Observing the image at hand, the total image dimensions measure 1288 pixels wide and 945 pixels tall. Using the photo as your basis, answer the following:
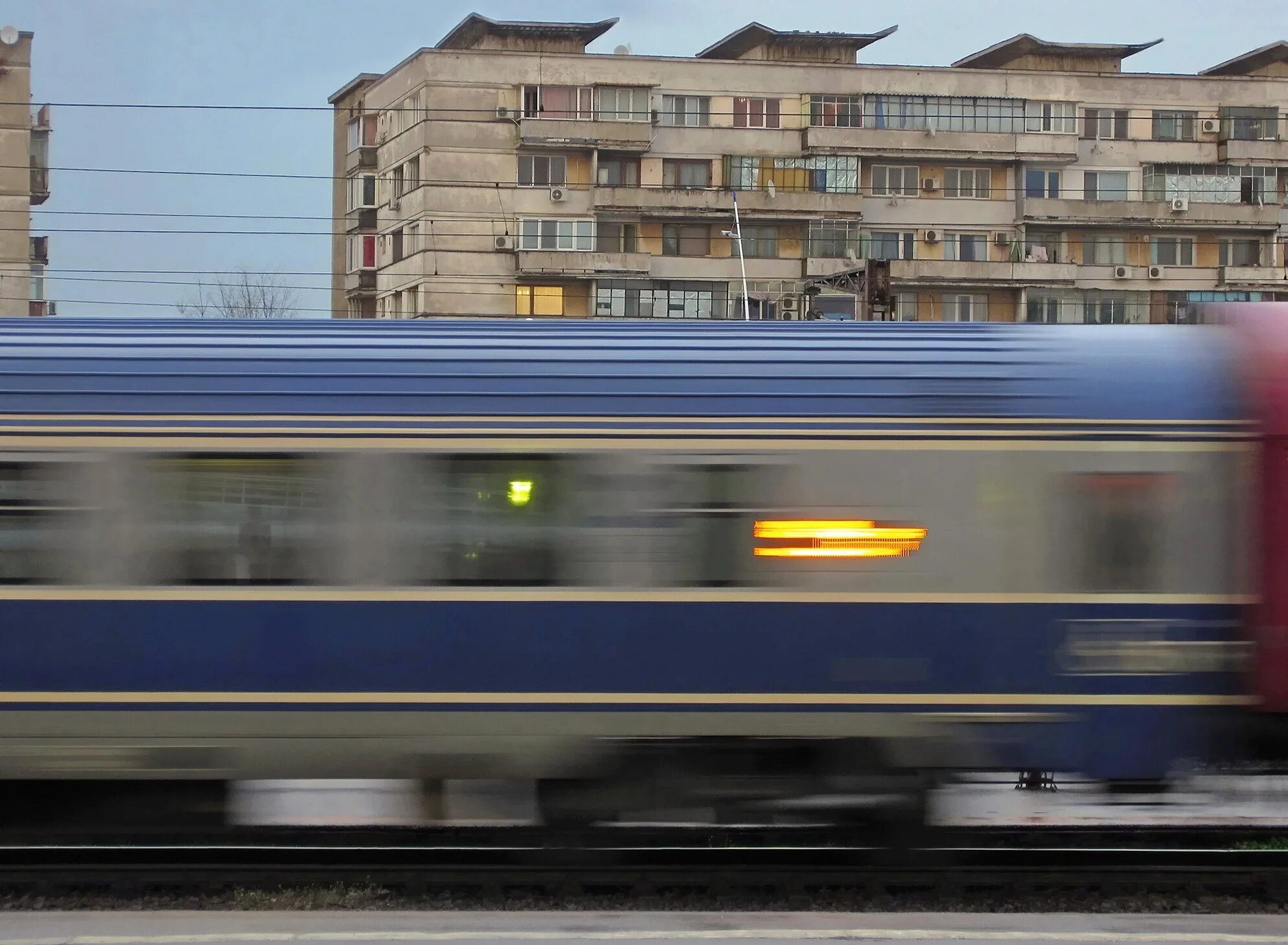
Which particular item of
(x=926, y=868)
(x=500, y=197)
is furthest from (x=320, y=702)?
(x=500, y=197)

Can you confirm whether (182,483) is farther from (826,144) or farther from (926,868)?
(826,144)

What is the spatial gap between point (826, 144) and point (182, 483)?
148 ft

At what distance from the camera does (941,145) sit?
5138 centimetres

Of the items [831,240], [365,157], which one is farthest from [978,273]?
[365,157]

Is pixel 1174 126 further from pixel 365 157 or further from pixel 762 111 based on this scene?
pixel 365 157

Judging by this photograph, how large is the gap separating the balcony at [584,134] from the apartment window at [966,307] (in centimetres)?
1131

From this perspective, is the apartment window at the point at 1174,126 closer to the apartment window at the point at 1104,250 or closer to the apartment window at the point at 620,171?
the apartment window at the point at 1104,250

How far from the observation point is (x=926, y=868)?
7.71 metres

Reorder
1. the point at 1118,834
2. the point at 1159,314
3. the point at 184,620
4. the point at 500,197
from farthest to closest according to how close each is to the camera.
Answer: the point at 1159,314 → the point at 500,197 → the point at 1118,834 → the point at 184,620

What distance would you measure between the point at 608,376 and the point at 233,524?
195 cm

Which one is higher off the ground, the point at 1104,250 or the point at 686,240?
the point at 1104,250

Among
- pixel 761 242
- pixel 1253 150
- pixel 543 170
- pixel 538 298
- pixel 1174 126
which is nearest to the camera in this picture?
pixel 538 298

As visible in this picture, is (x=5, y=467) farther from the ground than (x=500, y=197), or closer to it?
closer to it

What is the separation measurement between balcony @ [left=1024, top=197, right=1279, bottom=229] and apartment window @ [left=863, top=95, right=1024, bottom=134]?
289 centimetres
